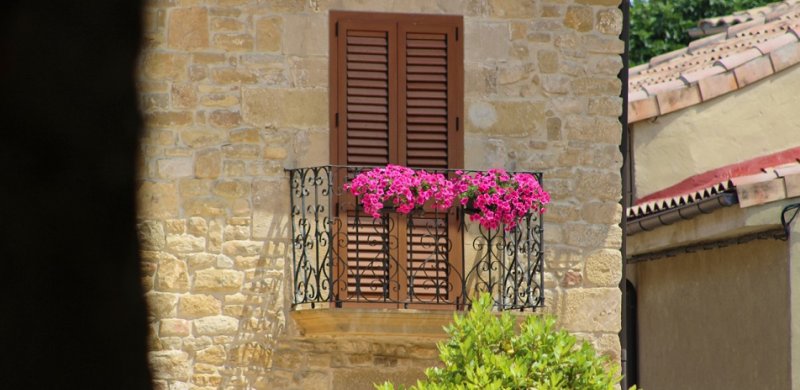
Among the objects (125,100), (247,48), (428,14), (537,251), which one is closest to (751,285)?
(537,251)

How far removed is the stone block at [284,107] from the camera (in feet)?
29.6

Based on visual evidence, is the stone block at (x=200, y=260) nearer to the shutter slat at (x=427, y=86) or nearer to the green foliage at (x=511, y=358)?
the green foliage at (x=511, y=358)

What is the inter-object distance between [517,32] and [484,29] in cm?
23

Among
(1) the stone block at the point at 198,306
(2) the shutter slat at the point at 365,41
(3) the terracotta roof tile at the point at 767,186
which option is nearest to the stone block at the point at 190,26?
(2) the shutter slat at the point at 365,41

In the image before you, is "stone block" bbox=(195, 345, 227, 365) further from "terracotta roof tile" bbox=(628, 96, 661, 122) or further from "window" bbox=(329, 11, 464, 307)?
"terracotta roof tile" bbox=(628, 96, 661, 122)

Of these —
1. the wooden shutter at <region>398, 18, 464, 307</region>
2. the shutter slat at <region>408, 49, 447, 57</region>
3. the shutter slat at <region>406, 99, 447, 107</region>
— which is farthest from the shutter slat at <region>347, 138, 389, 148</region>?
the shutter slat at <region>408, 49, 447, 57</region>

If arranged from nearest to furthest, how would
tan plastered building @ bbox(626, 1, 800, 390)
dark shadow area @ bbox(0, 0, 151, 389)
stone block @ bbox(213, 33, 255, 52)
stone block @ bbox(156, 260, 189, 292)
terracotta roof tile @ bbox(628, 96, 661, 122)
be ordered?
dark shadow area @ bbox(0, 0, 151, 389)
stone block @ bbox(156, 260, 189, 292)
stone block @ bbox(213, 33, 255, 52)
tan plastered building @ bbox(626, 1, 800, 390)
terracotta roof tile @ bbox(628, 96, 661, 122)

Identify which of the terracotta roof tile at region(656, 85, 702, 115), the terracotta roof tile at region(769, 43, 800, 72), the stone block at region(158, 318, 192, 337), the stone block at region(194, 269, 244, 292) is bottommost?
the stone block at region(158, 318, 192, 337)

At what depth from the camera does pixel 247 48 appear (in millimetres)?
9062

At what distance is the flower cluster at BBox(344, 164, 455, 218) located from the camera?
860cm

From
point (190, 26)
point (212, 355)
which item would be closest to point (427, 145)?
point (190, 26)

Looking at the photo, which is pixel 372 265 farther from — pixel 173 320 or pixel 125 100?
pixel 125 100

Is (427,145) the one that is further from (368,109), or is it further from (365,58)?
(365,58)

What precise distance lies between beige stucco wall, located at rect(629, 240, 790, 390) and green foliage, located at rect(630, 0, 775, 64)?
10.4 m
